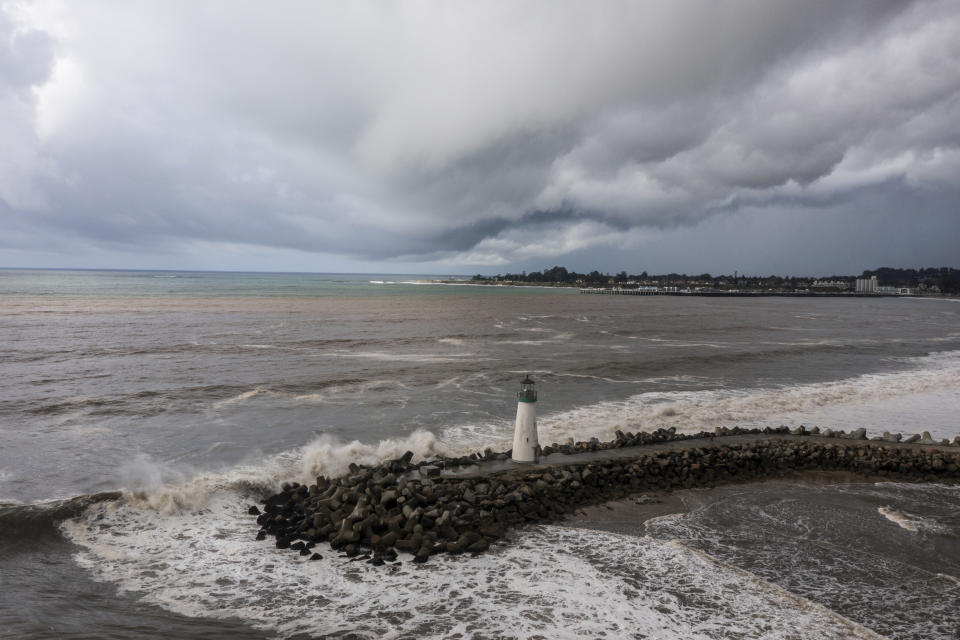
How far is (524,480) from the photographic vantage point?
407 inches

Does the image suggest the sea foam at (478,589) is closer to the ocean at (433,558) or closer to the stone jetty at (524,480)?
the ocean at (433,558)

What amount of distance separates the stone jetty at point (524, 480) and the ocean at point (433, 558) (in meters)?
0.47

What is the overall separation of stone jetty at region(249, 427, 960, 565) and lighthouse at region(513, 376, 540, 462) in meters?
0.27

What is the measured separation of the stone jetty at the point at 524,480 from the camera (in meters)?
8.35

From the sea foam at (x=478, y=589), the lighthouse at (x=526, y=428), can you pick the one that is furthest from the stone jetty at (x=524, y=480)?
the sea foam at (x=478, y=589)

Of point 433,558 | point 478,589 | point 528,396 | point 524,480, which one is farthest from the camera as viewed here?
point 528,396

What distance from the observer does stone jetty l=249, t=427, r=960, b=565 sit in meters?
8.35

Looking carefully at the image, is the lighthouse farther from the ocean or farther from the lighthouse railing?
the ocean

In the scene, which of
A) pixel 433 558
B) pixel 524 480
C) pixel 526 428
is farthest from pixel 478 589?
pixel 526 428

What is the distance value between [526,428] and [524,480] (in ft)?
4.27

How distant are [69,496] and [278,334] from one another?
30.3 m

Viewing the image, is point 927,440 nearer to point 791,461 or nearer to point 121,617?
point 791,461

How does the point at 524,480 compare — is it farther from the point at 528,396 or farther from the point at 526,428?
the point at 528,396

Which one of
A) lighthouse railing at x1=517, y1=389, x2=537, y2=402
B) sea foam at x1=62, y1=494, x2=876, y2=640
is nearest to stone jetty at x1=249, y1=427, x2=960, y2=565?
sea foam at x1=62, y1=494, x2=876, y2=640
